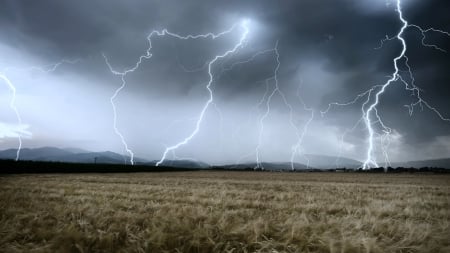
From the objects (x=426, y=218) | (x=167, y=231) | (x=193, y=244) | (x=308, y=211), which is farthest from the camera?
(x=308, y=211)

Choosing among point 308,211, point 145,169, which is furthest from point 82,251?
point 145,169

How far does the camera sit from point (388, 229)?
3611 mm

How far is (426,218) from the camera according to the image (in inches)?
233

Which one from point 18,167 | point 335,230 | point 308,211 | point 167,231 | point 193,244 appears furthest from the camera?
point 18,167

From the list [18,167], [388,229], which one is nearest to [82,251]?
[388,229]

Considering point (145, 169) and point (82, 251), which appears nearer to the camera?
point (82, 251)

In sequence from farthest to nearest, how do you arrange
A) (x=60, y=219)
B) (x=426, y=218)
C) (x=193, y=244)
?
(x=426, y=218), (x=60, y=219), (x=193, y=244)

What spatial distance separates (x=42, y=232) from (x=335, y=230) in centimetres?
306

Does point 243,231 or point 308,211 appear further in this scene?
point 308,211

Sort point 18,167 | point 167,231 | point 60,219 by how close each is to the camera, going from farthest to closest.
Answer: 1. point 18,167
2. point 60,219
3. point 167,231

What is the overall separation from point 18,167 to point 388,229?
44.5m

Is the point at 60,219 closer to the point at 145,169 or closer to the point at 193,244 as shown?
the point at 193,244

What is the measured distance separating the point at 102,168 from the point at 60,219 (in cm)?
5270

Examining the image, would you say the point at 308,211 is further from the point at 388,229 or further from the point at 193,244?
the point at 193,244
